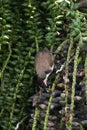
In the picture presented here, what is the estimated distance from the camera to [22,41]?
1.29 meters

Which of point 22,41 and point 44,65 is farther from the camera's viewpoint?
point 22,41

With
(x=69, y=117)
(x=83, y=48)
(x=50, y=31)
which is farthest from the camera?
(x=50, y=31)

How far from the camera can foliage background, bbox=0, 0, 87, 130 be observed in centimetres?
124

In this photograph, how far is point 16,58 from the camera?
4.20 feet

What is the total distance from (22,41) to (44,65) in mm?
165

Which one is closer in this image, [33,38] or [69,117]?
[69,117]

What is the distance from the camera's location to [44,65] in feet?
3.84

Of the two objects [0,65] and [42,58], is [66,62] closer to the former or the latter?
[42,58]

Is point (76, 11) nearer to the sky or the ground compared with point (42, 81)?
nearer to the sky

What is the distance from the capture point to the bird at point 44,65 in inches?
45.4

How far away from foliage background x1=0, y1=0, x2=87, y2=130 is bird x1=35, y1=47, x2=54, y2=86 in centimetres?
4

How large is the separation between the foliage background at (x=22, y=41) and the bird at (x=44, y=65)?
0.04 m

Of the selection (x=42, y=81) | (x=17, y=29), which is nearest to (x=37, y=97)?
(x=42, y=81)

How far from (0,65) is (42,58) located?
7.1 inches
